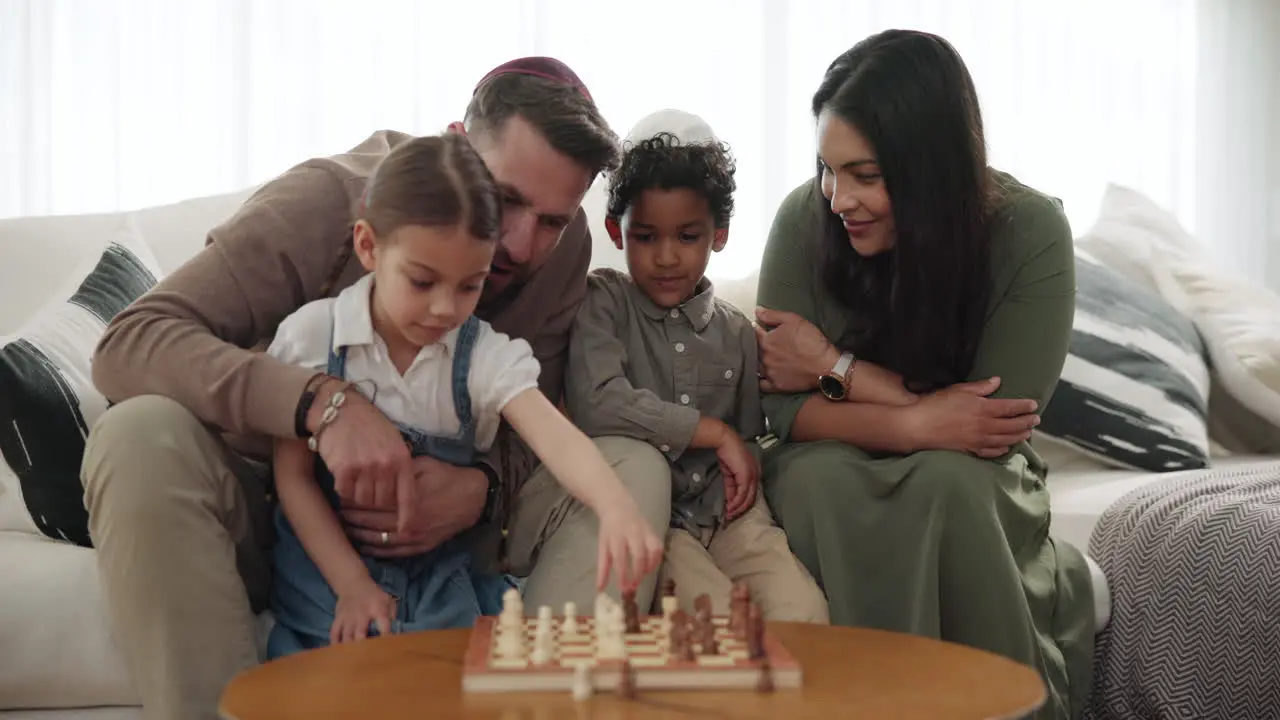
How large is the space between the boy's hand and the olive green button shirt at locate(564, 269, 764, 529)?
32 millimetres

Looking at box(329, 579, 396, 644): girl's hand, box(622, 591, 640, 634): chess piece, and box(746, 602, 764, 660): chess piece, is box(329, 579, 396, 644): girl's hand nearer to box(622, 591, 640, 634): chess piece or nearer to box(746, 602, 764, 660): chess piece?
box(622, 591, 640, 634): chess piece

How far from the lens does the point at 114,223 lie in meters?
2.41

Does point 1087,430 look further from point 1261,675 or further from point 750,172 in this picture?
point 750,172

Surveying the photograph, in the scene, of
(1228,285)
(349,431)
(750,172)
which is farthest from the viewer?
(750,172)

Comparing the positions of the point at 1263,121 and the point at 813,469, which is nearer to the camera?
the point at 813,469

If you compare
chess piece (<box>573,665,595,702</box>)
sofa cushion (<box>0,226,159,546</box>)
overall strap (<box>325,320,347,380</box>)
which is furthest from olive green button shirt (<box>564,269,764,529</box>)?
chess piece (<box>573,665,595,702</box>)

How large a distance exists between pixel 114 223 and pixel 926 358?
1.46 metres

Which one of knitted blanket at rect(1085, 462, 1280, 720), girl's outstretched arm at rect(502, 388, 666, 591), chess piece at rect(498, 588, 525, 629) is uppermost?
girl's outstretched arm at rect(502, 388, 666, 591)

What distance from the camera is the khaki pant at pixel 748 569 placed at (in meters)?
1.84

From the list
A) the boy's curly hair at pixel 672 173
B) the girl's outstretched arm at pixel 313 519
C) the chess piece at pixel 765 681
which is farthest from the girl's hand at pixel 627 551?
the boy's curly hair at pixel 672 173

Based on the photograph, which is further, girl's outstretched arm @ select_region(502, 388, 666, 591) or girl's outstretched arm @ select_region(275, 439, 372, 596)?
girl's outstretched arm @ select_region(275, 439, 372, 596)

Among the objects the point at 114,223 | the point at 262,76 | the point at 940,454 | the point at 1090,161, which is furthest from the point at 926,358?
the point at 1090,161

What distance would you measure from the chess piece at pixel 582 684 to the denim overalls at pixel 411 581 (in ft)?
1.71

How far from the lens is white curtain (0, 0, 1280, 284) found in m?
3.40
